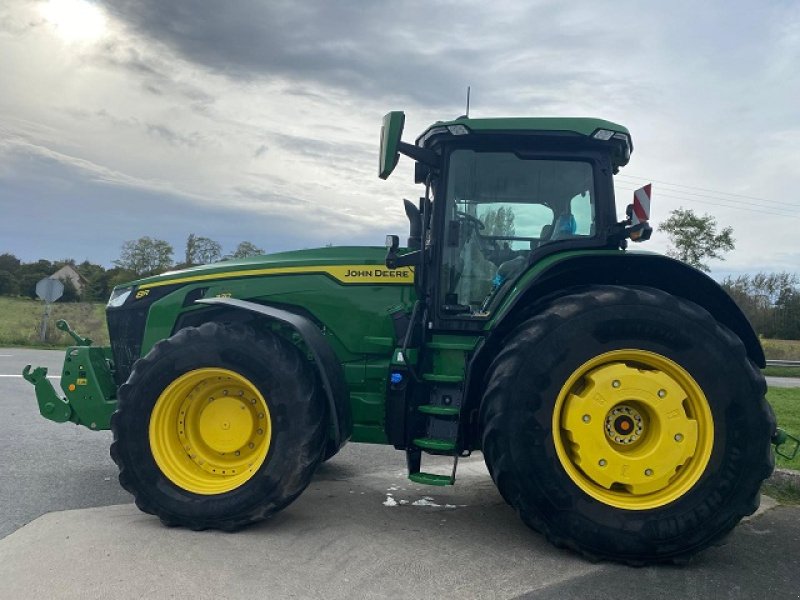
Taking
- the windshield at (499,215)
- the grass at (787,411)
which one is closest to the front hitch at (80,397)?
the windshield at (499,215)

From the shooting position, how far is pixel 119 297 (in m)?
4.75

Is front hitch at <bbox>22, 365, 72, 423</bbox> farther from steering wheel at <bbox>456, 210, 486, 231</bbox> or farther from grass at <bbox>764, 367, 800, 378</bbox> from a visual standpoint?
grass at <bbox>764, 367, 800, 378</bbox>

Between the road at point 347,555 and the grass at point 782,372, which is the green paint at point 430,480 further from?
the grass at point 782,372

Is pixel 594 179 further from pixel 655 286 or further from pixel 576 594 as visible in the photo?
pixel 576 594

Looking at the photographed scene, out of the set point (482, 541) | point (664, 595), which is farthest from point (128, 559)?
point (664, 595)

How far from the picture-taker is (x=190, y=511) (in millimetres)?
3666

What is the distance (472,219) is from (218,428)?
205cm

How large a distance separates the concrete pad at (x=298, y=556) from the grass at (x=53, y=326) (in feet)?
37.8

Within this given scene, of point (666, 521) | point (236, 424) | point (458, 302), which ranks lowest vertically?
point (666, 521)

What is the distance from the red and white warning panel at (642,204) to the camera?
3.76 meters

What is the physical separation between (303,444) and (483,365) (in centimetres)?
114

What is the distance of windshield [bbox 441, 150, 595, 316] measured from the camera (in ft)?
13.1

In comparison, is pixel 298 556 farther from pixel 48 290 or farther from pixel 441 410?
pixel 48 290

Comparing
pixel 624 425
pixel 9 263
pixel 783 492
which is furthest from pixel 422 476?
pixel 9 263
